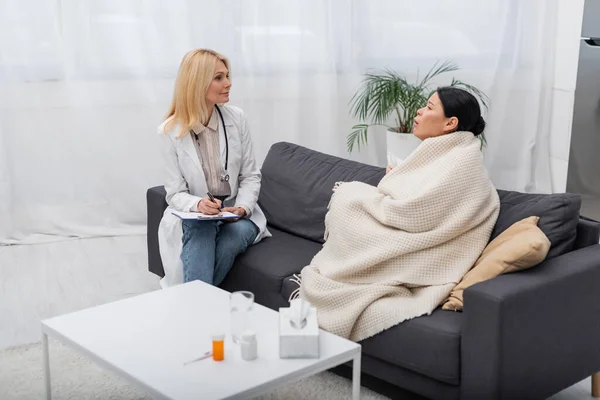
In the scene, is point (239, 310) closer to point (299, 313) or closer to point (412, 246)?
point (299, 313)

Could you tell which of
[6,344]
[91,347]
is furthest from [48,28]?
[91,347]

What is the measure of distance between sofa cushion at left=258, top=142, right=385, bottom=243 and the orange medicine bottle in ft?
3.85

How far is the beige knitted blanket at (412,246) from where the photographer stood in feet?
9.24

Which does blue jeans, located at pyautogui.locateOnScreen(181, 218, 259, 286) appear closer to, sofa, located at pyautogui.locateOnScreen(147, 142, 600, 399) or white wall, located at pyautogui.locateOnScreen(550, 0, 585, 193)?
sofa, located at pyautogui.locateOnScreen(147, 142, 600, 399)

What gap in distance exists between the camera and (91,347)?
2.48 m

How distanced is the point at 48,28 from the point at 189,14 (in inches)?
29.0

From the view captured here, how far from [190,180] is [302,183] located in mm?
455

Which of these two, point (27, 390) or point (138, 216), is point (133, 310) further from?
point (138, 216)

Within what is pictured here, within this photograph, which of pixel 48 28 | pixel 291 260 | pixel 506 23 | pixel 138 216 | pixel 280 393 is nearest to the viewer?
pixel 280 393

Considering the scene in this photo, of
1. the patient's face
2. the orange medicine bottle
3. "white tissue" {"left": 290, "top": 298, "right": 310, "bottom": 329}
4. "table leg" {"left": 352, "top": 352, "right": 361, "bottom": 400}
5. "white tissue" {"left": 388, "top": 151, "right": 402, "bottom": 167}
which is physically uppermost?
the patient's face

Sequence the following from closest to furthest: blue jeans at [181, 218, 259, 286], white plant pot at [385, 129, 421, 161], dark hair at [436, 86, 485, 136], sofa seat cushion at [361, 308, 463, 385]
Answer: sofa seat cushion at [361, 308, 463, 385] < dark hair at [436, 86, 485, 136] < blue jeans at [181, 218, 259, 286] < white plant pot at [385, 129, 421, 161]

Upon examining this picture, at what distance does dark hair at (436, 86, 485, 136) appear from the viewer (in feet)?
10.0

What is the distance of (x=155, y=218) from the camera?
3.69 metres

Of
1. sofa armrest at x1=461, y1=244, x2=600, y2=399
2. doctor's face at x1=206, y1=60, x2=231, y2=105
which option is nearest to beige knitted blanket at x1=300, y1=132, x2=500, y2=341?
sofa armrest at x1=461, y1=244, x2=600, y2=399
